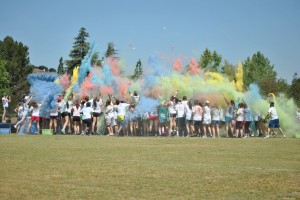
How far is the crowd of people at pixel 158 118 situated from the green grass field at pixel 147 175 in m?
13.9

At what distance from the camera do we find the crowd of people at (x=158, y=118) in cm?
3100

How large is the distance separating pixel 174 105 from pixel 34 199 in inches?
916

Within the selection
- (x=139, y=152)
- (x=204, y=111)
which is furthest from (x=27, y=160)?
(x=204, y=111)

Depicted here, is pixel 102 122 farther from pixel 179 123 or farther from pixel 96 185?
pixel 96 185

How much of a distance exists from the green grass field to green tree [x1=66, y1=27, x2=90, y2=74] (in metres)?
75.8

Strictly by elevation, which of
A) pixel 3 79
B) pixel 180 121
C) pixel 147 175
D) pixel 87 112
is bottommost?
pixel 147 175

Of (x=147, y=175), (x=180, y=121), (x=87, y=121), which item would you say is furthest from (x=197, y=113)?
(x=147, y=175)

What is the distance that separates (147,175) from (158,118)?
20.7m

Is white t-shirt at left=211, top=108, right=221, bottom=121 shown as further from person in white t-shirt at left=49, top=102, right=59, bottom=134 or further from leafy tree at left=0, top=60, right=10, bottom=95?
leafy tree at left=0, top=60, right=10, bottom=95

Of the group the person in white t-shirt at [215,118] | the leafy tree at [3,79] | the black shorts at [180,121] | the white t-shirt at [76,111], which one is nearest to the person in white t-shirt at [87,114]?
the white t-shirt at [76,111]

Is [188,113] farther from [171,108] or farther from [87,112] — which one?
[87,112]

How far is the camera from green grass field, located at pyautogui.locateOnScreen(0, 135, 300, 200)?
9719 millimetres

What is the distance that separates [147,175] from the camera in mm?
11922

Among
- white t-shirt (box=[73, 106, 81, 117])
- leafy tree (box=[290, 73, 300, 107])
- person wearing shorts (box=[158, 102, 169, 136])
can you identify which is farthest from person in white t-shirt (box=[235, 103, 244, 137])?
leafy tree (box=[290, 73, 300, 107])
